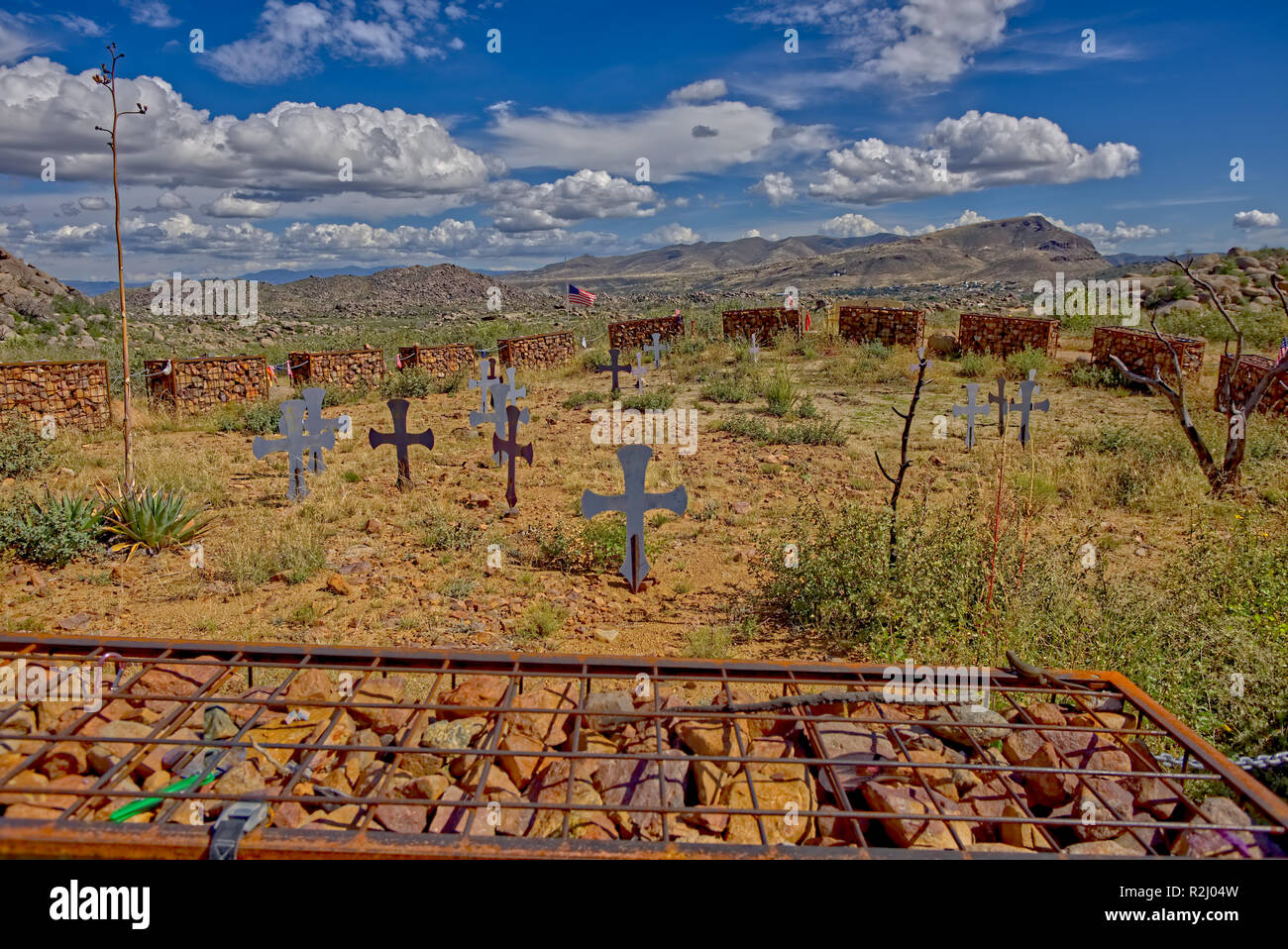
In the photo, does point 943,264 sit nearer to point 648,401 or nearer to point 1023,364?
point 1023,364

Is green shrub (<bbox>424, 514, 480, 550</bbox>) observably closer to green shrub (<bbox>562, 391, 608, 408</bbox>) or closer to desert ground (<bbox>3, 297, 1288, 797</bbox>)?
desert ground (<bbox>3, 297, 1288, 797</bbox>)

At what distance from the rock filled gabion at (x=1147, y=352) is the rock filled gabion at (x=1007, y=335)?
111cm

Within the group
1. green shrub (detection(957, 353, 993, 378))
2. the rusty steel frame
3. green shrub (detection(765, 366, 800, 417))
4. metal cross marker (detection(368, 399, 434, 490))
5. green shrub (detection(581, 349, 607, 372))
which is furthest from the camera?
green shrub (detection(581, 349, 607, 372))

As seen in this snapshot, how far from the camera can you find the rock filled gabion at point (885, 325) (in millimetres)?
20375

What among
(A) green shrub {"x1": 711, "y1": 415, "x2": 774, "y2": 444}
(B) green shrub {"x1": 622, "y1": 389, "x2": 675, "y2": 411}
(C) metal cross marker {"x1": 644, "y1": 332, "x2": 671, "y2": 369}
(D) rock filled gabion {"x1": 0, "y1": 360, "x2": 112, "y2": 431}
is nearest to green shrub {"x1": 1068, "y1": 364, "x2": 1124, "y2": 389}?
(A) green shrub {"x1": 711, "y1": 415, "x2": 774, "y2": 444}

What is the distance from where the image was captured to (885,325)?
21.2 meters

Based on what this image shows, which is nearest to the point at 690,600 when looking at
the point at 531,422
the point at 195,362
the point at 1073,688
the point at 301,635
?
the point at 301,635

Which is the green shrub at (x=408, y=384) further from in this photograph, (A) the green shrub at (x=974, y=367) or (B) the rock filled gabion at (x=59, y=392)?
(A) the green shrub at (x=974, y=367)

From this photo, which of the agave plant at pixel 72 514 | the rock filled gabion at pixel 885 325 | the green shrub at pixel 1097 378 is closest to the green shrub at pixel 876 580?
the agave plant at pixel 72 514

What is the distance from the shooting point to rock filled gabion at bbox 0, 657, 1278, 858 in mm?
2588

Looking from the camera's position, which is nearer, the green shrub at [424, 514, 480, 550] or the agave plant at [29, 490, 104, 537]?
the agave plant at [29, 490, 104, 537]

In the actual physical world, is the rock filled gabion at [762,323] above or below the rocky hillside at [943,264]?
below

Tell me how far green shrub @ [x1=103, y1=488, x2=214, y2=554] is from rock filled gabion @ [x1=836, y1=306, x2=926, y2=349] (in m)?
17.6

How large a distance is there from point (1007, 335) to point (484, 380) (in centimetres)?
1322
